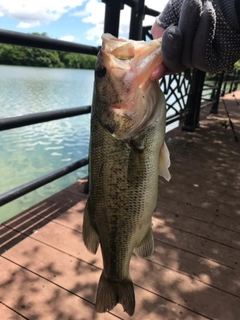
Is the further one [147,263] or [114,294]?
[147,263]

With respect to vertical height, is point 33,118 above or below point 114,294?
above

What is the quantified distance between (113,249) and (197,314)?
0.96 meters

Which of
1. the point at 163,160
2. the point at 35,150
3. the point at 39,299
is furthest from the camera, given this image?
the point at 35,150

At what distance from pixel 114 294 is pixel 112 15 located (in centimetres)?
246

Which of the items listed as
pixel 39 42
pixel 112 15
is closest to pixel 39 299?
pixel 39 42

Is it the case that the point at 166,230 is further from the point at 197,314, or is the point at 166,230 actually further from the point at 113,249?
the point at 113,249

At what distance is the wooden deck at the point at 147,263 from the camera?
200cm

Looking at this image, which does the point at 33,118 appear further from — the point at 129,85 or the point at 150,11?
the point at 150,11

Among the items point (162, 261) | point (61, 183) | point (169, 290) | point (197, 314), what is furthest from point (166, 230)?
point (61, 183)

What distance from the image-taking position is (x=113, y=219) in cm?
135

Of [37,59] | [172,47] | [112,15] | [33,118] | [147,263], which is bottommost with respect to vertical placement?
[37,59]

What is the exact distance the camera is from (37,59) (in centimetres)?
2827

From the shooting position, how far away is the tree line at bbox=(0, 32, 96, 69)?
21.7 m

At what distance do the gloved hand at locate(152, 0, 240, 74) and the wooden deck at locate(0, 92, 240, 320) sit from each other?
1.59 m
